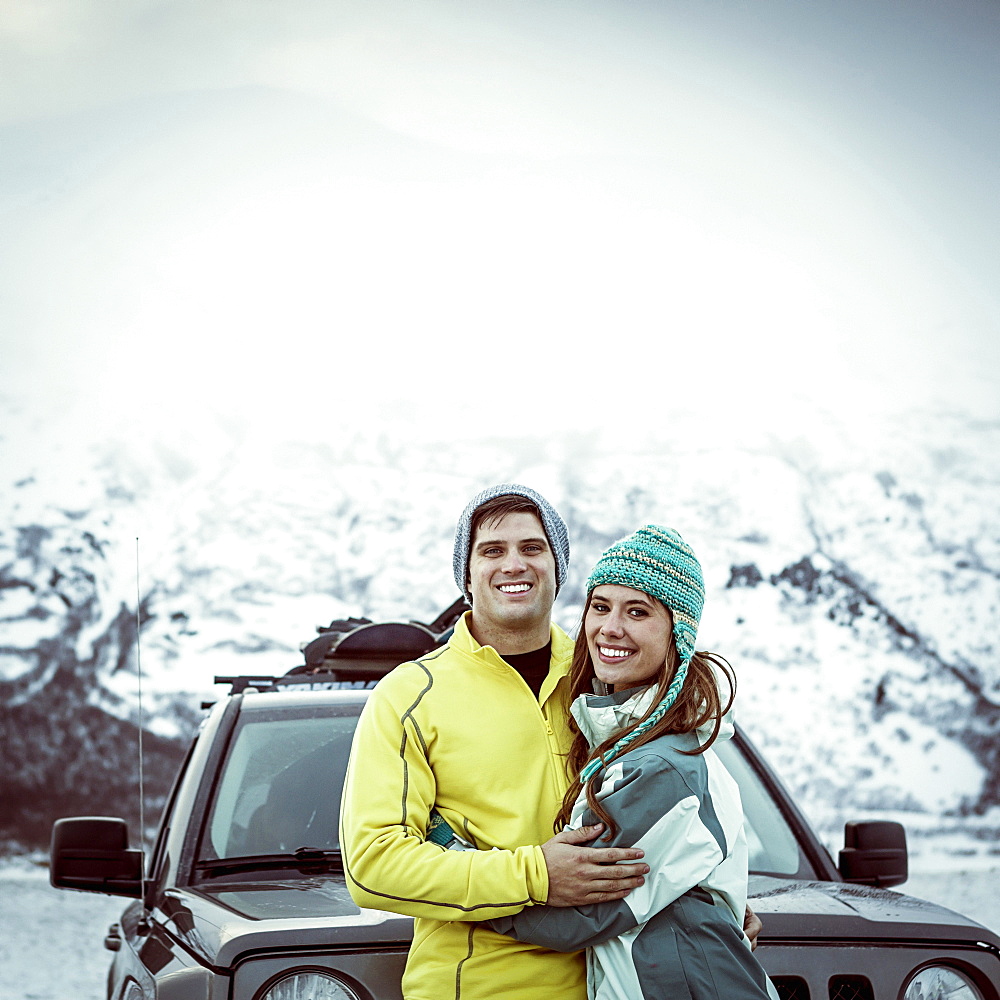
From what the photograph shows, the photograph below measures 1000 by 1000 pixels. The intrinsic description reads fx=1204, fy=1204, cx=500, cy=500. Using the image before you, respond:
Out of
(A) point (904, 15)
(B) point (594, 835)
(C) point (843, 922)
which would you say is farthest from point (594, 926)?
(A) point (904, 15)

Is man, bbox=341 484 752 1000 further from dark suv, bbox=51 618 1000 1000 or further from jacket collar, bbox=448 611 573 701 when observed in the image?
dark suv, bbox=51 618 1000 1000

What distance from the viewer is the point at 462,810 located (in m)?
2.31

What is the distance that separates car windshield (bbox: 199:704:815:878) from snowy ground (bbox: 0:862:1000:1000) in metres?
8.40

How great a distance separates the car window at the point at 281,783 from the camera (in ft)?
10.3

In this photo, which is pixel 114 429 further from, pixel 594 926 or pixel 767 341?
pixel 594 926

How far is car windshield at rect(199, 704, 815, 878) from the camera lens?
313cm

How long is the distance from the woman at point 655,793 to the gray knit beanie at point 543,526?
21 cm

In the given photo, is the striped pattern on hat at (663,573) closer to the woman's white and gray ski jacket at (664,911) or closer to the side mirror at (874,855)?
the woman's white and gray ski jacket at (664,911)

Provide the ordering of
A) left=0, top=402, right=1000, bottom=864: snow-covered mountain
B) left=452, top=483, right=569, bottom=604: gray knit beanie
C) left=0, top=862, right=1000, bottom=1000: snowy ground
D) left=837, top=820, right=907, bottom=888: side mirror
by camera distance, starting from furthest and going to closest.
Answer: left=0, top=402, right=1000, bottom=864: snow-covered mountain < left=0, top=862, right=1000, bottom=1000: snowy ground < left=837, top=820, right=907, bottom=888: side mirror < left=452, top=483, right=569, bottom=604: gray knit beanie

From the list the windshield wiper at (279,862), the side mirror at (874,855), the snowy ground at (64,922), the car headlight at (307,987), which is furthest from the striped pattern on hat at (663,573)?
the snowy ground at (64,922)

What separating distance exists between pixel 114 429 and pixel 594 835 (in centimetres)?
1536

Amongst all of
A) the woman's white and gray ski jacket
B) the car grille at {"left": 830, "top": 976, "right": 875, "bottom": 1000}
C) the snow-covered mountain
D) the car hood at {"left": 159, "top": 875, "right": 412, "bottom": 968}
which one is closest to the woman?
the woman's white and gray ski jacket

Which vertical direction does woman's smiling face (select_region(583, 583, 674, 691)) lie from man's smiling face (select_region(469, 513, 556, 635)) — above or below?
below

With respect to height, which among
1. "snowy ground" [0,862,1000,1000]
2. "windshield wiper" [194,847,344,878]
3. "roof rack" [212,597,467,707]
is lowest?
"snowy ground" [0,862,1000,1000]
